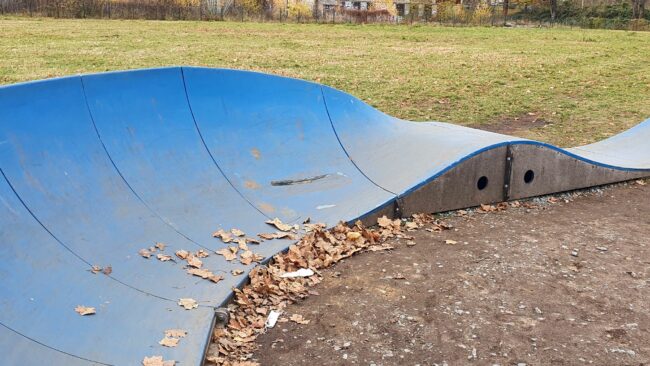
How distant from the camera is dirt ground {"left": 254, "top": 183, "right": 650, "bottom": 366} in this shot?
4.65 m

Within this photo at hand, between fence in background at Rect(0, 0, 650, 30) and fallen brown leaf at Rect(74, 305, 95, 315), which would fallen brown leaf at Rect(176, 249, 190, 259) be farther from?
fence in background at Rect(0, 0, 650, 30)

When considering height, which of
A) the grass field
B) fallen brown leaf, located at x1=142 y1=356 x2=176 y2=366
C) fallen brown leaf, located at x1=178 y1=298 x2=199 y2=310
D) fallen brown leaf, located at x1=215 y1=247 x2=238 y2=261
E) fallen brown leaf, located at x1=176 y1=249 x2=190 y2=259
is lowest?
fallen brown leaf, located at x1=142 y1=356 x2=176 y2=366

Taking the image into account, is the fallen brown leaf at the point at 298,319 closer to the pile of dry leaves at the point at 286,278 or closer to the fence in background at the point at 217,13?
the pile of dry leaves at the point at 286,278

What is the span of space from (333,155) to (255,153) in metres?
0.93

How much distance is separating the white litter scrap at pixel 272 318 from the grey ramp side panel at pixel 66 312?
0.43 m

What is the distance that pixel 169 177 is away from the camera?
21.1 feet

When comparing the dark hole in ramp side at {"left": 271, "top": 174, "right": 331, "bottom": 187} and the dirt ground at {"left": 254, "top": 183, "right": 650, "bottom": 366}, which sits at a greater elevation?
the dark hole in ramp side at {"left": 271, "top": 174, "right": 331, "bottom": 187}

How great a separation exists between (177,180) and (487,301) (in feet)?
9.69

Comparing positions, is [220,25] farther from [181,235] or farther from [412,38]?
[181,235]

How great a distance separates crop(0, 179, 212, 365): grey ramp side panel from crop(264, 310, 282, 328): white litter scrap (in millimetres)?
430

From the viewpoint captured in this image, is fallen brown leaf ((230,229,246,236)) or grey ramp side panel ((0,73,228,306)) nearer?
grey ramp side panel ((0,73,228,306))

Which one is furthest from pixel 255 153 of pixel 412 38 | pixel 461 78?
pixel 412 38

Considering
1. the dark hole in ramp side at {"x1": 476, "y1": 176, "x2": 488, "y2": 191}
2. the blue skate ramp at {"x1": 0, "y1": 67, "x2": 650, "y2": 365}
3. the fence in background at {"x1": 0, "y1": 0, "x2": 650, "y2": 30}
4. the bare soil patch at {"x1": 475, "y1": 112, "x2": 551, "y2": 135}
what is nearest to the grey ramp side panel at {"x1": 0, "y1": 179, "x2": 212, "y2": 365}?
the blue skate ramp at {"x1": 0, "y1": 67, "x2": 650, "y2": 365}

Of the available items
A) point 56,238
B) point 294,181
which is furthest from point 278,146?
point 56,238
